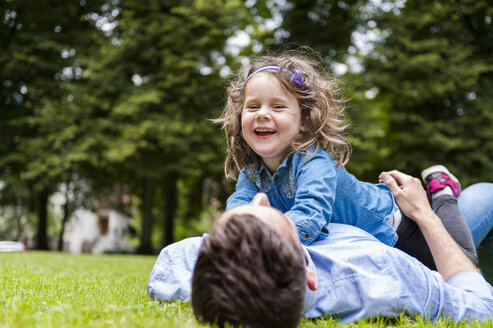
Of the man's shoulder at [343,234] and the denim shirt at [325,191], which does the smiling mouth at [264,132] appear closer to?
the denim shirt at [325,191]

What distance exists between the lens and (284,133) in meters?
3.58

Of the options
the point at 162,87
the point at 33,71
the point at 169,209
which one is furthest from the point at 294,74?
the point at 33,71

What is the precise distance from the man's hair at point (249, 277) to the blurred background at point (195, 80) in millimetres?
15321

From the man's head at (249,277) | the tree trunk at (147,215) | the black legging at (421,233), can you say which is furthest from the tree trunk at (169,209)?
the man's head at (249,277)

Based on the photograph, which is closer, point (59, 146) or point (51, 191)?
point (59, 146)

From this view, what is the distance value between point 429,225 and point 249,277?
6.93 feet

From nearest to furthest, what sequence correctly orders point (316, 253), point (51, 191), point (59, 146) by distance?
1. point (316, 253)
2. point (59, 146)
3. point (51, 191)

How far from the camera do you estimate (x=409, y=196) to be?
3.85 meters

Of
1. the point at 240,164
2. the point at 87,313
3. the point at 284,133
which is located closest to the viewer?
the point at 87,313

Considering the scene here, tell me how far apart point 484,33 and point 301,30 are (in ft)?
24.2

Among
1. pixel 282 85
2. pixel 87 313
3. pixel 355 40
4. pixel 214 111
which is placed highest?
pixel 355 40

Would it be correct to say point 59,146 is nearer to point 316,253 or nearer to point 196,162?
point 196,162

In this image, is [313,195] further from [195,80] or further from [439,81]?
[195,80]

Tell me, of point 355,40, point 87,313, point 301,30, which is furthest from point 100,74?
point 87,313
